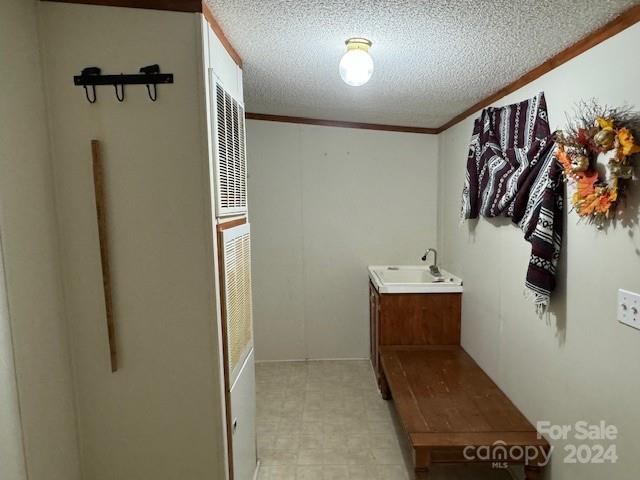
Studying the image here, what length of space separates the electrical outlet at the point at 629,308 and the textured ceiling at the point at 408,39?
1.01 meters

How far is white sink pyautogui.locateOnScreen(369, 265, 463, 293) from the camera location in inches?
118

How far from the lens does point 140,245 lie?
1402 mm

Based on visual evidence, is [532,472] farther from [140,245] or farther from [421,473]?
[140,245]

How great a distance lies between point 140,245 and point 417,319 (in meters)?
2.30

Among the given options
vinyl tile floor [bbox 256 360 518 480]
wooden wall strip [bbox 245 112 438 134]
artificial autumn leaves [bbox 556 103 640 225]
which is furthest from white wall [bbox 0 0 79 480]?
wooden wall strip [bbox 245 112 438 134]

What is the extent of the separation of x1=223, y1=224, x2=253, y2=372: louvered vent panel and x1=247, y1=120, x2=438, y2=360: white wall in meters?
1.57

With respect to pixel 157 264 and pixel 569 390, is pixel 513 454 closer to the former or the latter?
pixel 569 390

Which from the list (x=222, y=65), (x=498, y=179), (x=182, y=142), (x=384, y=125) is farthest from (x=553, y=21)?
(x=384, y=125)

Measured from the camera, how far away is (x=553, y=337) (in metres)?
1.76

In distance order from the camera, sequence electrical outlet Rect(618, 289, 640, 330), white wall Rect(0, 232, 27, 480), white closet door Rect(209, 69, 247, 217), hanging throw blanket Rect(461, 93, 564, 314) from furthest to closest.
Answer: hanging throw blanket Rect(461, 93, 564, 314)
white closet door Rect(209, 69, 247, 217)
electrical outlet Rect(618, 289, 640, 330)
white wall Rect(0, 232, 27, 480)

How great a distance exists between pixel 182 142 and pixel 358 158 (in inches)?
95.1

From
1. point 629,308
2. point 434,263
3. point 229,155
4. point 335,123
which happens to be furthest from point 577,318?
point 335,123

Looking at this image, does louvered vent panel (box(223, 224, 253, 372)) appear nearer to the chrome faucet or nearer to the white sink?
the white sink

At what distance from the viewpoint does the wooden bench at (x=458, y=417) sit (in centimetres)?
176
